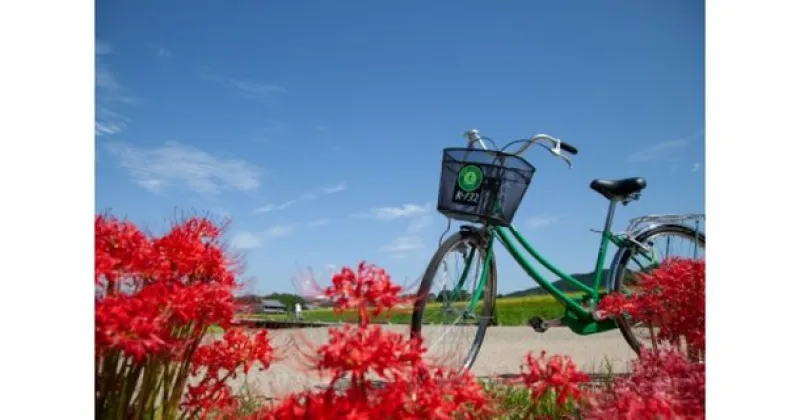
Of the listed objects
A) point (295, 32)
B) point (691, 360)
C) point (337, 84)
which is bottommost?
point (691, 360)

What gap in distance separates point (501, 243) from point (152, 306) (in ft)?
4.76

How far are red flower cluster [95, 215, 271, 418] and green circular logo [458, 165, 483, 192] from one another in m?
0.89

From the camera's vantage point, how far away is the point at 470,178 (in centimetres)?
228

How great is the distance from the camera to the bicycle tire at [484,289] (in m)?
2.17

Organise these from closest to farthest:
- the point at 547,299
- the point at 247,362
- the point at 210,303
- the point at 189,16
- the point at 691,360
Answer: the point at 210,303, the point at 247,362, the point at 189,16, the point at 691,360, the point at 547,299

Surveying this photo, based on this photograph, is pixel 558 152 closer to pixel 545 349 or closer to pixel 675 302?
pixel 675 302

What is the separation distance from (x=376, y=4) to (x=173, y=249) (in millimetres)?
911

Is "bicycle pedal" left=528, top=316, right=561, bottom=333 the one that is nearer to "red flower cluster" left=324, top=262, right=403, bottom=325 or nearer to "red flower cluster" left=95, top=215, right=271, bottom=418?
"red flower cluster" left=95, top=215, right=271, bottom=418

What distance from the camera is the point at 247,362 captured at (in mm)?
1664

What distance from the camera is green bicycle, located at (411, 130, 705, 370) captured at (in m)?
2.20

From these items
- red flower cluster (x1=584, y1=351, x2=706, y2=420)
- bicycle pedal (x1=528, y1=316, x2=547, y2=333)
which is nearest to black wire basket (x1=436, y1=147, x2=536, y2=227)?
bicycle pedal (x1=528, y1=316, x2=547, y2=333)
